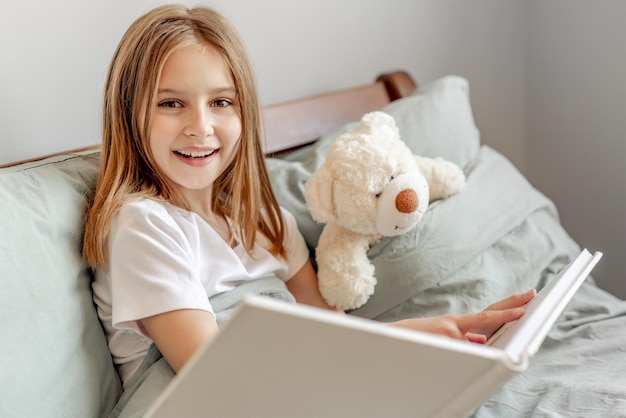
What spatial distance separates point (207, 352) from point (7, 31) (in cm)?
81

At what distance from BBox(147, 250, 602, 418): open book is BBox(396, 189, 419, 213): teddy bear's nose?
363 millimetres

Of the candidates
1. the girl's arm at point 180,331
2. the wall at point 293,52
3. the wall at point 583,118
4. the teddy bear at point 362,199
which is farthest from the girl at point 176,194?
the wall at point 583,118

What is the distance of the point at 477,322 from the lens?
996mm

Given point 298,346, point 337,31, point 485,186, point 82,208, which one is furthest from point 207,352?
point 337,31

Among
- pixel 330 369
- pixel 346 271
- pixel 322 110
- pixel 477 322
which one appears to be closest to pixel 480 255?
pixel 346 271

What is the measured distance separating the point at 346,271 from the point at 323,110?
459 mm

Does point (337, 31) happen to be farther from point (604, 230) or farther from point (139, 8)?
point (604, 230)

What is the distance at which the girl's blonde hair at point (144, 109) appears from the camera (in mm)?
1086

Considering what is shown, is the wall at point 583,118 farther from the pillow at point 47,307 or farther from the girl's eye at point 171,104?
the pillow at point 47,307

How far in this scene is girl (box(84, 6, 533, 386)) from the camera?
1012 millimetres

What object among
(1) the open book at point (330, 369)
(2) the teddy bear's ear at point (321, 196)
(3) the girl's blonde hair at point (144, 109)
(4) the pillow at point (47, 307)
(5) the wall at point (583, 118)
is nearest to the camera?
(1) the open book at point (330, 369)

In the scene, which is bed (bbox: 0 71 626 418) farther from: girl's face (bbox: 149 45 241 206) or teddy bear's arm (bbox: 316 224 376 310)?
girl's face (bbox: 149 45 241 206)

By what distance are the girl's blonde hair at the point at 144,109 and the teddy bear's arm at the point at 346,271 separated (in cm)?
14

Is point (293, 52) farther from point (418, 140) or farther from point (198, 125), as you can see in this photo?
point (198, 125)
